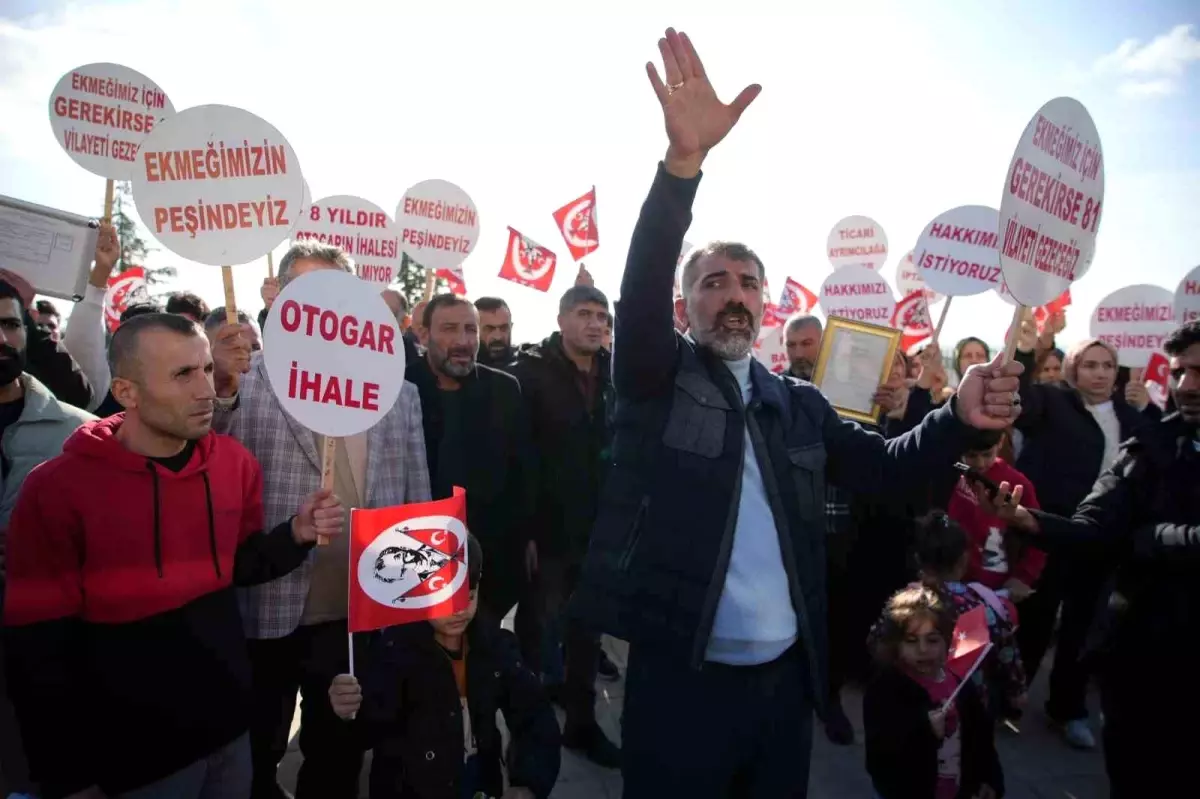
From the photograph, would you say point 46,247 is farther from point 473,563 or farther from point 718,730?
point 718,730

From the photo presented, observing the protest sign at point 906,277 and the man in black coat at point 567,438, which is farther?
the protest sign at point 906,277

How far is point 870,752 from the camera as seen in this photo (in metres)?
2.57

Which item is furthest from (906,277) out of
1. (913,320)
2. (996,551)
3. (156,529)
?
(156,529)

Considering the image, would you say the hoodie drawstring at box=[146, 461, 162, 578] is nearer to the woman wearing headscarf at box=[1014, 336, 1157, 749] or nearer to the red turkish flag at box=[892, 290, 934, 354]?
the woman wearing headscarf at box=[1014, 336, 1157, 749]

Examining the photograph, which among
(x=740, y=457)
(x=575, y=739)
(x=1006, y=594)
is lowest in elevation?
(x=575, y=739)

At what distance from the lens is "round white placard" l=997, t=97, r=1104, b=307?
203cm

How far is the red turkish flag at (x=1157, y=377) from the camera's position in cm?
628

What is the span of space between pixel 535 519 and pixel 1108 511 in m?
2.63

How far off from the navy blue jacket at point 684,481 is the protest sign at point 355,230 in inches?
175

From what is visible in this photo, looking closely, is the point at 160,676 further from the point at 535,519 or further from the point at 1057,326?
the point at 1057,326

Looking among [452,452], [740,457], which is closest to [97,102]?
[452,452]

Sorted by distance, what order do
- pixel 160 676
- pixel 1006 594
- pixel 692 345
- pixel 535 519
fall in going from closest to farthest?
pixel 160 676 < pixel 692 345 < pixel 1006 594 < pixel 535 519

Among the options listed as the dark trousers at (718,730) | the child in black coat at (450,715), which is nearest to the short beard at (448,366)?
the child in black coat at (450,715)

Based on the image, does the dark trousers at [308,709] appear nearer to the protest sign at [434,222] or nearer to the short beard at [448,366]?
the short beard at [448,366]
